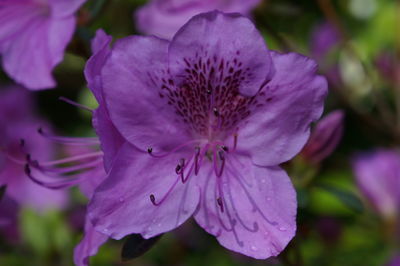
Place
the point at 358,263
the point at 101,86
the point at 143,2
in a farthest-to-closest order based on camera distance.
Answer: the point at 143,2 < the point at 358,263 < the point at 101,86

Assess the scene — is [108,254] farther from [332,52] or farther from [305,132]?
[305,132]

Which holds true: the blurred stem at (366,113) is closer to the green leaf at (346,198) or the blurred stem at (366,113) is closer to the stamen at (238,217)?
the green leaf at (346,198)

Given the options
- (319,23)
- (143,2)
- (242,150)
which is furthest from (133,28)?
(242,150)

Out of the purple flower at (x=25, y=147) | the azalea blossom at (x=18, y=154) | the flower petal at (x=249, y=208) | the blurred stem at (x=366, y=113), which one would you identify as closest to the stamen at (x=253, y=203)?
the flower petal at (x=249, y=208)

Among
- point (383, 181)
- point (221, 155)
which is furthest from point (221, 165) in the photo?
point (383, 181)

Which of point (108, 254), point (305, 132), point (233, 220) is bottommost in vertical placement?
point (108, 254)

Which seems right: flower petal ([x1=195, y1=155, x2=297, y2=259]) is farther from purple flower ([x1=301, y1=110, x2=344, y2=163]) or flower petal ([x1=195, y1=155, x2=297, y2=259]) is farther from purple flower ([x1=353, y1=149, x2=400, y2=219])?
purple flower ([x1=353, y1=149, x2=400, y2=219])
